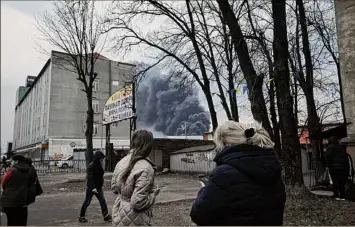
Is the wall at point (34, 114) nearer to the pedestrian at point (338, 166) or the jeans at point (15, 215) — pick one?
the pedestrian at point (338, 166)

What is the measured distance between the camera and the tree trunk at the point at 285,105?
9328 millimetres

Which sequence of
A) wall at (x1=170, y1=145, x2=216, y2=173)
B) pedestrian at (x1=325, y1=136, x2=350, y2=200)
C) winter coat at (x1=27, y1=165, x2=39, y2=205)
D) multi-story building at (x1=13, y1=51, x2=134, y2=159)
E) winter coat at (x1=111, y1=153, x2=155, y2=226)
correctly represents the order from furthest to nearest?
multi-story building at (x1=13, y1=51, x2=134, y2=159), wall at (x1=170, y1=145, x2=216, y2=173), pedestrian at (x1=325, y1=136, x2=350, y2=200), winter coat at (x1=27, y1=165, x2=39, y2=205), winter coat at (x1=111, y1=153, x2=155, y2=226)

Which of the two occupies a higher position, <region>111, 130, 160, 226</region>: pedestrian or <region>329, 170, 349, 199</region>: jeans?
<region>111, 130, 160, 226</region>: pedestrian

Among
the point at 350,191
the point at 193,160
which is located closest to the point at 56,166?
the point at 193,160

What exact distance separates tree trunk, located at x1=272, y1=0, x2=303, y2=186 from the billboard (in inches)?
635

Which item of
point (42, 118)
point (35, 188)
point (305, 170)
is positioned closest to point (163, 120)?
point (42, 118)

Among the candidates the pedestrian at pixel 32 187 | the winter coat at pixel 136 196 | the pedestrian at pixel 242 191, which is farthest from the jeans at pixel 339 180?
the pedestrian at pixel 242 191

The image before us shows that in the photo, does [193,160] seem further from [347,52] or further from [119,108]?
[347,52]

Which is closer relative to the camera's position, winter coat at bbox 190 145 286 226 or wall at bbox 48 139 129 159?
winter coat at bbox 190 145 286 226

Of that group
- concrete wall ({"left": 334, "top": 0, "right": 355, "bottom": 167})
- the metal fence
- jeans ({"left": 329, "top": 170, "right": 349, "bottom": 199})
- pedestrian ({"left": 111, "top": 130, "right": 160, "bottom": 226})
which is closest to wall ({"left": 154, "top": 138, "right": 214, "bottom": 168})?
the metal fence

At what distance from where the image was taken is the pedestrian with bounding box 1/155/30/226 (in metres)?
6.04

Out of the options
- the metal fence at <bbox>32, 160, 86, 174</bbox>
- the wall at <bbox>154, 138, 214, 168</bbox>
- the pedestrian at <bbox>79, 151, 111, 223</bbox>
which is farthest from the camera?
the metal fence at <bbox>32, 160, 86, 174</bbox>

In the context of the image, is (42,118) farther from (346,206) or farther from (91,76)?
(346,206)

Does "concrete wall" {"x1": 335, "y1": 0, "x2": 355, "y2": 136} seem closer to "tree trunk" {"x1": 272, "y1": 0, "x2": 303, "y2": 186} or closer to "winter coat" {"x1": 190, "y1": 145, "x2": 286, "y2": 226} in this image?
"tree trunk" {"x1": 272, "y1": 0, "x2": 303, "y2": 186}
